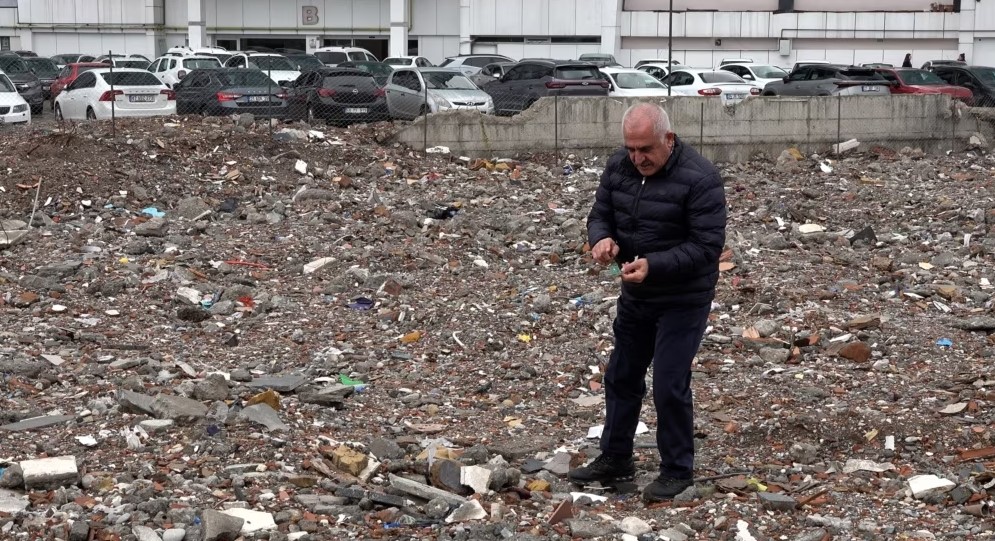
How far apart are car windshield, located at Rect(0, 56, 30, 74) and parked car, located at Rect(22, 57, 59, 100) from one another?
0.88 meters

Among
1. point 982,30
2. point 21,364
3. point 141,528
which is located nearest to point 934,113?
point 21,364

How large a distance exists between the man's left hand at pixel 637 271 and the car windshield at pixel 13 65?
32456 mm

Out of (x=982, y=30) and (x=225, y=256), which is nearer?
(x=225, y=256)

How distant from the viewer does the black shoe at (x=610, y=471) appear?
6.01 meters

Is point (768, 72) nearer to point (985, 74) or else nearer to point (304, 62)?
point (985, 74)

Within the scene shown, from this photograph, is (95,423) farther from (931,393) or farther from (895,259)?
(895,259)

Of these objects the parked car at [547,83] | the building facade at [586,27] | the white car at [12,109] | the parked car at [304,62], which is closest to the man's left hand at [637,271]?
the parked car at [547,83]

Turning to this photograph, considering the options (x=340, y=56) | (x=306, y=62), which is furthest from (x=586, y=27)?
(x=306, y=62)

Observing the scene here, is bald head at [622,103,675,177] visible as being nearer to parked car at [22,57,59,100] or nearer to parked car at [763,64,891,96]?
parked car at [763,64,891,96]

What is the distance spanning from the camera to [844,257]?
1216 centimetres

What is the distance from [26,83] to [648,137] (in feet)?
97.7

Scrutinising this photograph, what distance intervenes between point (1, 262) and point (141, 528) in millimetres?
7112

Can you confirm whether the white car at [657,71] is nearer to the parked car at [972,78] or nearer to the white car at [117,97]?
the parked car at [972,78]

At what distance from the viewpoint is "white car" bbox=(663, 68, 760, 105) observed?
2902 centimetres
